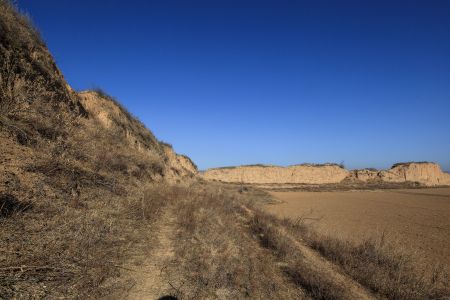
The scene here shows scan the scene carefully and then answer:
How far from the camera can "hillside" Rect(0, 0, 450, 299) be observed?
4.01 metres

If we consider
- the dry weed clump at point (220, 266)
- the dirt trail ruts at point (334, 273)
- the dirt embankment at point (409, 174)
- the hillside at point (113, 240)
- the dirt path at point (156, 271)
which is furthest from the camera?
the dirt embankment at point (409, 174)

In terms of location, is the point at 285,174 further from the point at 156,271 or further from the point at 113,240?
the point at 156,271

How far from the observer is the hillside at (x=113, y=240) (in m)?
4.01

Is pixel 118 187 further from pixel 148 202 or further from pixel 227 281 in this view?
pixel 227 281

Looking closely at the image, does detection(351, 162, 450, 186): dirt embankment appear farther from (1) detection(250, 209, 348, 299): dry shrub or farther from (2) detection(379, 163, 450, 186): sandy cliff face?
(1) detection(250, 209, 348, 299): dry shrub

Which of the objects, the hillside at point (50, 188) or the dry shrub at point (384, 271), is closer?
the hillside at point (50, 188)

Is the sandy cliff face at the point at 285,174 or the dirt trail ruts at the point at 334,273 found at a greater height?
the sandy cliff face at the point at 285,174

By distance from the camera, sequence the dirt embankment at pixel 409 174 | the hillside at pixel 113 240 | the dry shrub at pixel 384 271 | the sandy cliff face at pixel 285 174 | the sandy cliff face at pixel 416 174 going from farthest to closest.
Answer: the sandy cliff face at pixel 416 174 < the dirt embankment at pixel 409 174 < the sandy cliff face at pixel 285 174 < the dry shrub at pixel 384 271 < the hillside at pixel 113 240

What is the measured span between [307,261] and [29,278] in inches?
232

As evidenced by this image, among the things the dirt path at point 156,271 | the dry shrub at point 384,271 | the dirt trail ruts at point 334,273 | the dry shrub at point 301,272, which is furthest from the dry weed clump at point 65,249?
the dry shrub at point 384,271

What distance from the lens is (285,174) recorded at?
7500 centimetres

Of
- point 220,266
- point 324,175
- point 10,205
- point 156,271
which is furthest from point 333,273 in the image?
point 324,175

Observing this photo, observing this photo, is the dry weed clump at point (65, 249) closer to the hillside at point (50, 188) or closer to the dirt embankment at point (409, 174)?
the hillside at point (50, 188)

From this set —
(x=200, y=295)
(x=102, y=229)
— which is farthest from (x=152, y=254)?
(x=200, y=295)
